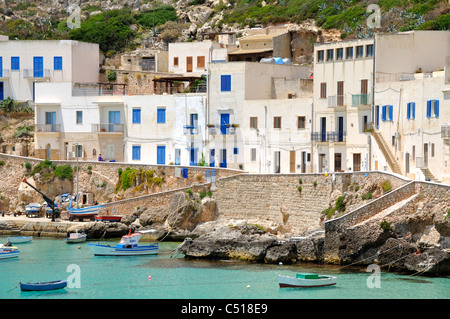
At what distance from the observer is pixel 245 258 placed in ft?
167

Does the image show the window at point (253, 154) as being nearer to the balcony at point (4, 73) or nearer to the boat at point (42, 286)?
the balcony at point (4, 73)

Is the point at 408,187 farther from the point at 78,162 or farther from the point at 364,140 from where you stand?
the point at 78,162

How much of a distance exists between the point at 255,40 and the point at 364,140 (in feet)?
67.1

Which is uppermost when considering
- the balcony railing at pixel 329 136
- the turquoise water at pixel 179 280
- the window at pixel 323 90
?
the window at pixel 323 90

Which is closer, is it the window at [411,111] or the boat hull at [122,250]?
the boat hull at [122,250]

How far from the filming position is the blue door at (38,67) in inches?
2980

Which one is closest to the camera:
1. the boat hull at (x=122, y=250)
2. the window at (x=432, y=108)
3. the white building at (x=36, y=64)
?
the window at (x=432, y=108)

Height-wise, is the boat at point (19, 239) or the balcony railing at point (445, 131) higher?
the balcony railing at point (445, 131)

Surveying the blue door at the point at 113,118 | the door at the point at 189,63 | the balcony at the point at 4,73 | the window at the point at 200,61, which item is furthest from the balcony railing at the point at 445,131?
the balcony at the point at 4,73

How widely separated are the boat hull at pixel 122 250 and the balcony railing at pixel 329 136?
12966 mm

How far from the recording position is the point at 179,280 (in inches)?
1844

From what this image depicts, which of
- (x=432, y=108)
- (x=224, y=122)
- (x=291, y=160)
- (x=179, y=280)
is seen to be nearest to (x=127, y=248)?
(x=179, y=280)

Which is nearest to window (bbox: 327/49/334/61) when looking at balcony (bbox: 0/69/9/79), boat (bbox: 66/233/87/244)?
boat (bbox: 66/233/87/244)

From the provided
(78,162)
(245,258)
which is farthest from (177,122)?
(245,258)
